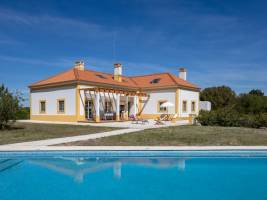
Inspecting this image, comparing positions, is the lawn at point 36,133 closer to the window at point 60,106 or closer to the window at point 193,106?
the window at point 60,106

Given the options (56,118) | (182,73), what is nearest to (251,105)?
(182,73)

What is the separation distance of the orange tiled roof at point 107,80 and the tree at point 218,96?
24.0 metres

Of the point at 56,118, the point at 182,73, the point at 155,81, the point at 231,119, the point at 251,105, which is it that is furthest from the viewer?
the point at 182,73

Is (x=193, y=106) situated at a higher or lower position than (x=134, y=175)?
higher

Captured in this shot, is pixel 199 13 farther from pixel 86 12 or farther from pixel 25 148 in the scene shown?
pixel 25 148

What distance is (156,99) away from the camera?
31.8m

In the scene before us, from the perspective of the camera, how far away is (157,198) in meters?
6.19

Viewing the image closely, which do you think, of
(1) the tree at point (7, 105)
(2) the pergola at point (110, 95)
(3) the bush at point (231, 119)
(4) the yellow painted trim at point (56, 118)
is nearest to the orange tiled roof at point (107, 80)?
(2) the pergola at point (110, 95)

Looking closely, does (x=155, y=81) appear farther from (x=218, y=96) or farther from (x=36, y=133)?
(x=218, y=96)

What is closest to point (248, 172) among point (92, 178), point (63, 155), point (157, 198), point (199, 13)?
point (157, 198)

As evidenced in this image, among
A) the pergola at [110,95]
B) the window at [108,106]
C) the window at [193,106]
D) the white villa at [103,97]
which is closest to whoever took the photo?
the pergola at [110,95]

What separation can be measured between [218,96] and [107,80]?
110ft

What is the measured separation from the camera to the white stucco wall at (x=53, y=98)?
26.7 metres

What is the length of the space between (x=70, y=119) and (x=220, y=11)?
56.7 feet
